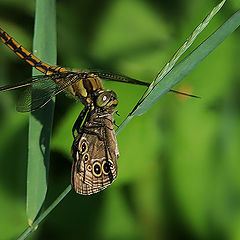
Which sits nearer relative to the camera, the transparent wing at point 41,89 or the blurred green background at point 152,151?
the transparent wing at point 41,89

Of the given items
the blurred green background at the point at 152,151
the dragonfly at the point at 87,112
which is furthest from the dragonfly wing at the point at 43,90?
the blurred green background at the point at 152,151

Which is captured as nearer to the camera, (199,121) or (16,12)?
(199,121)

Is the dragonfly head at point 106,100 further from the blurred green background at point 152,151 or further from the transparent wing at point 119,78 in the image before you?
the blurred green background at point 152,151

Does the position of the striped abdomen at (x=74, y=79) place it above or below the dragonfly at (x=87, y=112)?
above

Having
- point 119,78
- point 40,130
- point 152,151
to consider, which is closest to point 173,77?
point 119,78

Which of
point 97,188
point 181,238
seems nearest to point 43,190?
point 97,188

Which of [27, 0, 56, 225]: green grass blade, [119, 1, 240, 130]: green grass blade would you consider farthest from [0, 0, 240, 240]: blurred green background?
[119, 1, 240, 130]: green grass blade

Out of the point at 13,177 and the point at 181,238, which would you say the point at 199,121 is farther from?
the point at 13,177
